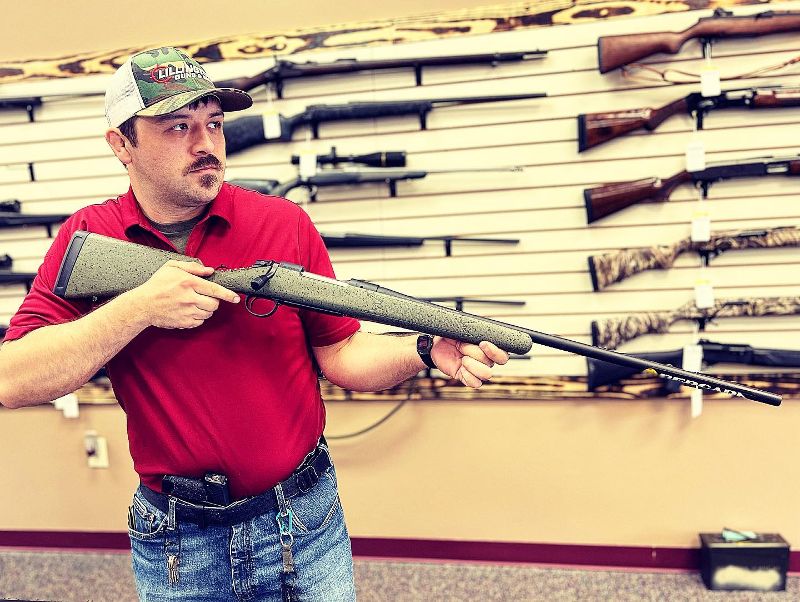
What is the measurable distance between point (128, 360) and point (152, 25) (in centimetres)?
177

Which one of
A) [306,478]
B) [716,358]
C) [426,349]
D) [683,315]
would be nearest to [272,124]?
[426,349]

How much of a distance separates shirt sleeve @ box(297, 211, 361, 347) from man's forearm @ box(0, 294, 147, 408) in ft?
1.28

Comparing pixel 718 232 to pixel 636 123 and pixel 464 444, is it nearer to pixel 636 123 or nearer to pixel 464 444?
pixel 636 123

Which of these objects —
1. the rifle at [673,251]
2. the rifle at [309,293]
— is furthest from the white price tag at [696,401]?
the rifle at [309,293]

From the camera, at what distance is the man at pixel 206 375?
1.21m

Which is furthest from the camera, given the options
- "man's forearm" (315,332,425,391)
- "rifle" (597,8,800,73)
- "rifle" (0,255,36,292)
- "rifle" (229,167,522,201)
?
"rifle" (0,255,36,292)

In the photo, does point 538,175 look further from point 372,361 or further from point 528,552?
point 528,552

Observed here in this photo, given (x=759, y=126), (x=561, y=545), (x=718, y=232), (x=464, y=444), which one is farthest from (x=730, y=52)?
(x=561, y=545)

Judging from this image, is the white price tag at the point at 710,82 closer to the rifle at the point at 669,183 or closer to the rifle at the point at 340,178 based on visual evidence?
the rifle at the point at 669,183

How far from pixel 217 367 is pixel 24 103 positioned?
1.98m

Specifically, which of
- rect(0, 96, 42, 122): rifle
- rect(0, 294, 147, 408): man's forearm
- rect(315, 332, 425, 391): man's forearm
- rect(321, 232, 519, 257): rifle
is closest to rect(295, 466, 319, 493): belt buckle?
rect(315, 332, 425, 391): man's forearm

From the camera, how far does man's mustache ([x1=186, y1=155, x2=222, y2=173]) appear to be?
3.98 feet

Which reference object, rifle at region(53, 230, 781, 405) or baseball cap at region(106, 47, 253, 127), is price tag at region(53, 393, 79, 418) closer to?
rifle at region(53, 230, 781, 405)

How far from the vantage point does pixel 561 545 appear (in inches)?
96.4
